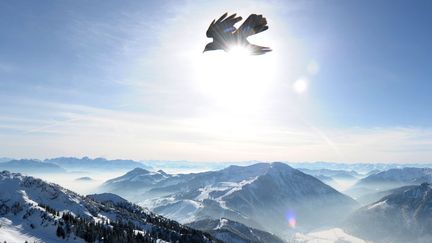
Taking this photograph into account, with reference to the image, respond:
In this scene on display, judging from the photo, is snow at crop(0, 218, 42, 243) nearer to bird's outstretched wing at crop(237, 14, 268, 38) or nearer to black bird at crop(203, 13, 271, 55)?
black bird at crop(203, 13, 271, 55)

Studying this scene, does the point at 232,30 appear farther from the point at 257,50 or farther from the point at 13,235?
the point at 13,235

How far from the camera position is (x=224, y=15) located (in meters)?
18.0

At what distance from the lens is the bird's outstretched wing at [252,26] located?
59.7 ft

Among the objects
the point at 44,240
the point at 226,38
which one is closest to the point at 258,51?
the point at 226,38

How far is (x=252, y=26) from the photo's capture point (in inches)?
736

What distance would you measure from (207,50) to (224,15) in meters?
2.77

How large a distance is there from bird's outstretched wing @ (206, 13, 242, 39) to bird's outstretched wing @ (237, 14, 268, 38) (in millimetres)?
505

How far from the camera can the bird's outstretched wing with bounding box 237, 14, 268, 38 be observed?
18188 mm

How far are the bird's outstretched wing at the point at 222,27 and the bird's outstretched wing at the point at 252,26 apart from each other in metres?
0.51

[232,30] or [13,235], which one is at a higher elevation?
[232,30]

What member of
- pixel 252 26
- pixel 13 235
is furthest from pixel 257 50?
pixel 13 235

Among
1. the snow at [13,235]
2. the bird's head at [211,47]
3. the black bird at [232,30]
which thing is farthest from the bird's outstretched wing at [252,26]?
the snow at [13,235]

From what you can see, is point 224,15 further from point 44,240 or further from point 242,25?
point 44,240

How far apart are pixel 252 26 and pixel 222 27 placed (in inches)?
57.8
